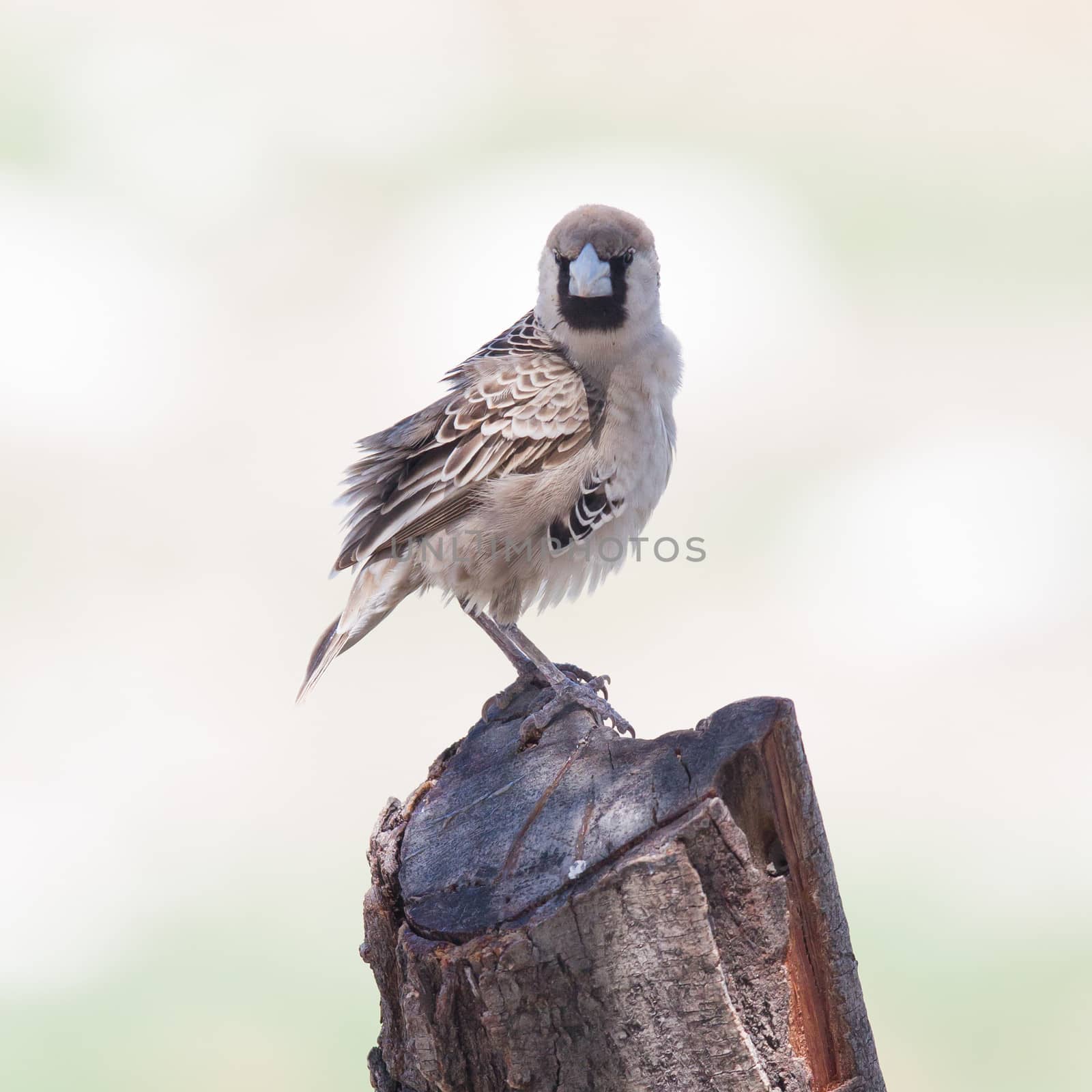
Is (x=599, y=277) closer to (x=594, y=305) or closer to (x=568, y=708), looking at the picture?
(x=594, y=305)

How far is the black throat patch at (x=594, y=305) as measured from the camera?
4.93 meters

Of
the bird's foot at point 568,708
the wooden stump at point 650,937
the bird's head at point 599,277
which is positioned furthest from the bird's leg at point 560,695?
the bird's head at point 599,277

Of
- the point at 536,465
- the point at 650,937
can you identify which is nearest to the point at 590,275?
the point at 536,465

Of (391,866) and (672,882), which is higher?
(391,866)

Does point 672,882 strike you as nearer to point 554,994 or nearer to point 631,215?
point 554,994

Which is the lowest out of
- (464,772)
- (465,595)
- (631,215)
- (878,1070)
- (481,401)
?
(878,1070)

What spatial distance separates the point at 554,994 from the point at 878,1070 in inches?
41.1

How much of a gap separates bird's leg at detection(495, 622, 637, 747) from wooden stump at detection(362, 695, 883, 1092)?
1.43 ft

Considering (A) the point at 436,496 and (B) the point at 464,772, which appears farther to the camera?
(A) the point at 436,496

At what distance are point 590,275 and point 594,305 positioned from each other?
0.73 ft

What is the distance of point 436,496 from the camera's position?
4.88 metres

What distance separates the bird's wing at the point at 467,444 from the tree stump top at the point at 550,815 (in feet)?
4.26

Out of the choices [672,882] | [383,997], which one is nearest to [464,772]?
[383,997]

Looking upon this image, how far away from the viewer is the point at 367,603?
16.6 feet
